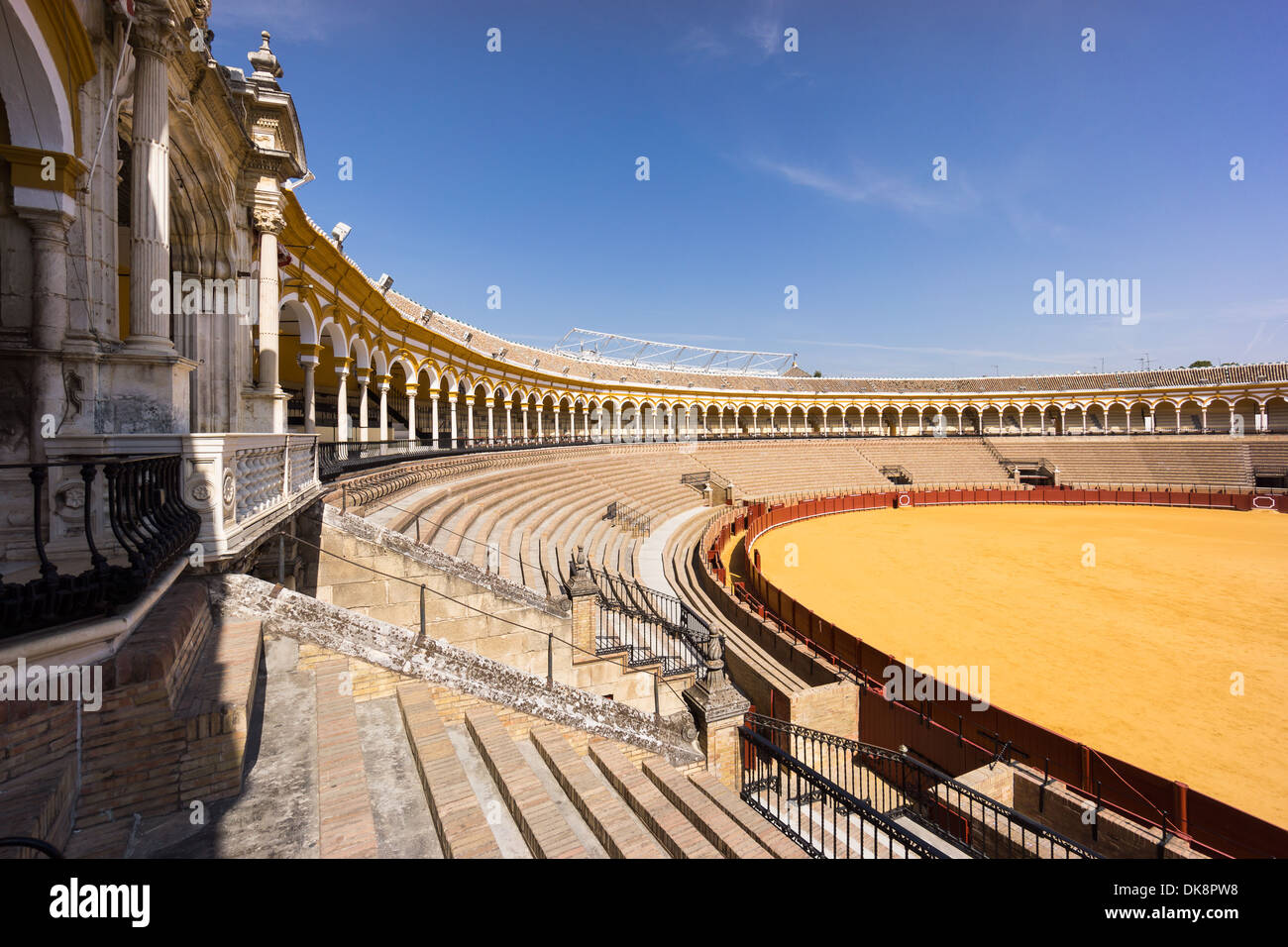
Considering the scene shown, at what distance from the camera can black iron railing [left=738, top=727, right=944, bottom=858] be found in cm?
501

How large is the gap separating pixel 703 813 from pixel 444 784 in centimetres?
197

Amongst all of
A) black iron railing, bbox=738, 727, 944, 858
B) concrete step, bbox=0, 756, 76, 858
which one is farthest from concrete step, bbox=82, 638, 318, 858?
black iron railing, bbox=738, 727, 944, 858

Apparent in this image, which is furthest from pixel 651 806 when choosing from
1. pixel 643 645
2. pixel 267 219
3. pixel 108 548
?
pixel 267 219

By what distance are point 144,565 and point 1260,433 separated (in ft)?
225

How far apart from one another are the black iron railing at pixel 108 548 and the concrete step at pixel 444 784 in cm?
211

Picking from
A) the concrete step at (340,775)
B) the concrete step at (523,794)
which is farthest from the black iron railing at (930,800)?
the concrete step at (340,775)

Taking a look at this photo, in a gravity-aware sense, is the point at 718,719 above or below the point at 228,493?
below

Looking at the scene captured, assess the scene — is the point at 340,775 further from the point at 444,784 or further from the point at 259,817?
the point at 444,784

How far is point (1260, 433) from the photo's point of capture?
46562 millimetres

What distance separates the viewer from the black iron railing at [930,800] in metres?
6.27

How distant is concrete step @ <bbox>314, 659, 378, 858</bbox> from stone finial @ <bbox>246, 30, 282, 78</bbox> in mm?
10271

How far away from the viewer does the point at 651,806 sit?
4.44 meters
